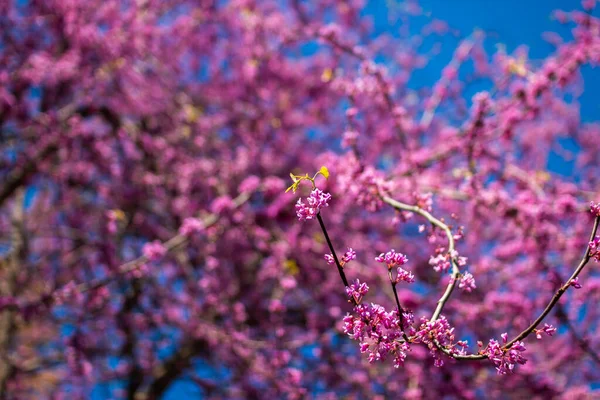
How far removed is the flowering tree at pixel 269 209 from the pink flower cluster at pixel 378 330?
12 millimetres

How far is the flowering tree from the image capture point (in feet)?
14.6

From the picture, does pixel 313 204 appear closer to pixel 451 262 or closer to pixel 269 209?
pixel 451 262

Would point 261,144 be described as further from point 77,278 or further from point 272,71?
point 77,278

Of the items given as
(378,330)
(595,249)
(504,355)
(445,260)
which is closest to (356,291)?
(378,330)

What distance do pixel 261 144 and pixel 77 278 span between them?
Answer: 489cm

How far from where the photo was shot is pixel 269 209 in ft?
20.3

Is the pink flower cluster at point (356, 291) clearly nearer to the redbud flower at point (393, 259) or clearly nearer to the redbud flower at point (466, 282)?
the redbud flower at point (393, 259)

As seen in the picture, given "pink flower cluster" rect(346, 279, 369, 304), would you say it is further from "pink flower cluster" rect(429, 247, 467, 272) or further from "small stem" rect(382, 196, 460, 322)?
"pink flower cluster" rect(429, 247, 467, 272)

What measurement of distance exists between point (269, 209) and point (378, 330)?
4.50 metres

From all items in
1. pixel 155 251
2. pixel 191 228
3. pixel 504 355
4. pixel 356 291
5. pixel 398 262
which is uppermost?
pixel 191 228

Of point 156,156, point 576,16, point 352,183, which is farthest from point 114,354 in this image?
point 576,16

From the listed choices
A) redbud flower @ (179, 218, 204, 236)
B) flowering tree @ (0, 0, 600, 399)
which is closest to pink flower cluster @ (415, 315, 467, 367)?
flowering tree @ (0, 0, 600, 399)

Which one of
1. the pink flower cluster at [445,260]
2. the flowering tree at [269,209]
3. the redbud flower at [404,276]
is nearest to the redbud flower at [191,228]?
the flowering tree at [269,209]

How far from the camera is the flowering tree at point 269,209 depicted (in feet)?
14.6
